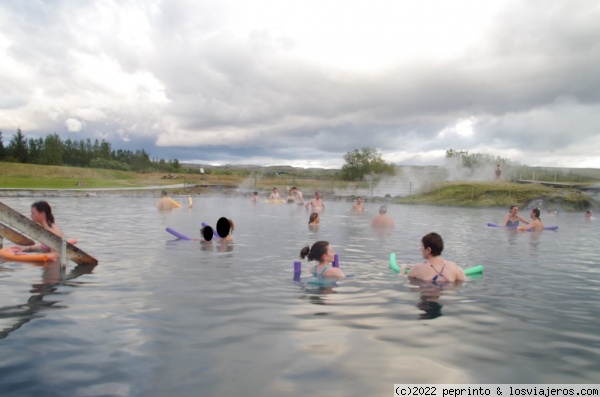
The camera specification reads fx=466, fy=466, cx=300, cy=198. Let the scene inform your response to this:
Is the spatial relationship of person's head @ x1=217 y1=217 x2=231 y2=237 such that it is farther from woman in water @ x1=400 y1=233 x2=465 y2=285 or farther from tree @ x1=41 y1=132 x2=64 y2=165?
tree @ x1=41 y1=132 x2=64 y2=165

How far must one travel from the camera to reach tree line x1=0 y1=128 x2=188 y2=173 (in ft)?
292

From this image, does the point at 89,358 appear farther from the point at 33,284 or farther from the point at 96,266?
the point at 96,266

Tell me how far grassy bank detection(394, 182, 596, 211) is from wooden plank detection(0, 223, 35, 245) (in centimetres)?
3304

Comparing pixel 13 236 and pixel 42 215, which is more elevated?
pixel 42 215

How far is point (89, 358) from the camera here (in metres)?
4.70

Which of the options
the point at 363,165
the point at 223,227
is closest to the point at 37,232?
the point at 223,227

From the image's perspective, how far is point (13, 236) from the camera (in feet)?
33.1

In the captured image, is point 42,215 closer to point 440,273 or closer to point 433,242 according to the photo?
point 433,242

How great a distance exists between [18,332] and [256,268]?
195 inches

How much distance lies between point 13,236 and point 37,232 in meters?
2.38

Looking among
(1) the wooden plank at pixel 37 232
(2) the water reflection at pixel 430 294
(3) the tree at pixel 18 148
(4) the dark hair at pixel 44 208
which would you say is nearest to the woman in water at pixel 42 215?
(4) the dark hair at pixel 44 208

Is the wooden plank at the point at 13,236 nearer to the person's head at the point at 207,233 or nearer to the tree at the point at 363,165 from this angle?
the person's head at the point at 207,233

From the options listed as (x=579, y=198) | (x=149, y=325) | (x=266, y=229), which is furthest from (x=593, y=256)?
(x=579, y=198)

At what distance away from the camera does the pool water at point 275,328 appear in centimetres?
437
